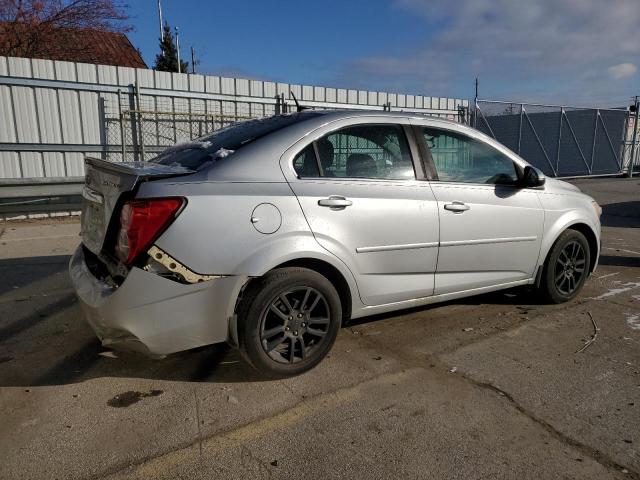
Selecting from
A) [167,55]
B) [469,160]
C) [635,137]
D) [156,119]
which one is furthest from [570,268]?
[167,55]

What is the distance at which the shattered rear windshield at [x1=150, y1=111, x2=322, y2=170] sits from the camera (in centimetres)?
313

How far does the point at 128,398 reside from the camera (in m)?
2.89

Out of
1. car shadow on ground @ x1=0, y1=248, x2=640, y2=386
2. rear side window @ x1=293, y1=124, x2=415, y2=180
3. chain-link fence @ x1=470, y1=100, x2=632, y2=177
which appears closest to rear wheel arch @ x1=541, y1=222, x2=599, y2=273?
car shadow on ground @ x1=0, y1=248, x2=640, y2=386

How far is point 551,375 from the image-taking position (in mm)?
3186

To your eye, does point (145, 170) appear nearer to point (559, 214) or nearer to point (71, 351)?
point (71, 351)

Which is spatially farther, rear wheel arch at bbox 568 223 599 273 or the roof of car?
rear wheel arch at bbox 568 223 599 273

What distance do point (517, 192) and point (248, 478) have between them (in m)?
3.07

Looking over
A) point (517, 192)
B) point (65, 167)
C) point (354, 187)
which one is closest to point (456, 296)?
point (517, 192)

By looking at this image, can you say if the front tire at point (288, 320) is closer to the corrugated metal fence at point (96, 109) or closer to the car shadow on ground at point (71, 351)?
the car shadow on ground at point (71, 351)

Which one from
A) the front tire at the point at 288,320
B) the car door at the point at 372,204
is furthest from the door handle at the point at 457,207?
the front tire at the point at 288,320

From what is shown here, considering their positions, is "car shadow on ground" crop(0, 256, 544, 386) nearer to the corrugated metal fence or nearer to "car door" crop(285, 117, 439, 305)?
"car door" crop(285, 117, 439, 305)

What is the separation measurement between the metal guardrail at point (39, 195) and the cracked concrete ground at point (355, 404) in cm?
525

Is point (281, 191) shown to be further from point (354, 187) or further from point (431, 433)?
point (431, 433)

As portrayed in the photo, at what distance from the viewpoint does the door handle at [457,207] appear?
11.9ft
